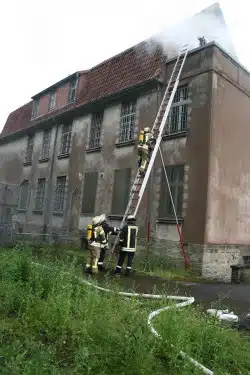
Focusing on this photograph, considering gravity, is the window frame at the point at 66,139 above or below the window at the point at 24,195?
above

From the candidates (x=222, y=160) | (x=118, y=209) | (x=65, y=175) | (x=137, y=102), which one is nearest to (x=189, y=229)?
(x=222, y=160)

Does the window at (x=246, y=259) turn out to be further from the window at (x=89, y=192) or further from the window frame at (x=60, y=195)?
the window frame at (x=60, y=195)

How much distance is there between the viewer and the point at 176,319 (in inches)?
166

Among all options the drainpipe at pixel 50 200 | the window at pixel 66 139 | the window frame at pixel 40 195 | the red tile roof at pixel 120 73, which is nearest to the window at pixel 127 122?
the red tile roof at pixel 120 73

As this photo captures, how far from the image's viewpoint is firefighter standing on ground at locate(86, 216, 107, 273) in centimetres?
943

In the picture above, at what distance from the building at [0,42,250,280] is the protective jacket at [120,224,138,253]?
2.57 metres

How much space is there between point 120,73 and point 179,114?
4386 millimetres

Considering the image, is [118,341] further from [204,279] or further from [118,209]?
[118,209]

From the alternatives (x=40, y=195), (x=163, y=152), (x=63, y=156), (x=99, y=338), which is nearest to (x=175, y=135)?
(x=163, y=152)

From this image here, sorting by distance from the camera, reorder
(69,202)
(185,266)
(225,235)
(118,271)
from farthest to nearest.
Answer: (69,202) < (225,235) < (185,266) < (118,271)

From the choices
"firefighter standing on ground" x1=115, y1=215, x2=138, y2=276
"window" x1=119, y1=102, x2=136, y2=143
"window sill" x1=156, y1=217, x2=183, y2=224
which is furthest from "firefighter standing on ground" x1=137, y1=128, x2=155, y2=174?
"window" x1=119, y1=102, x2=136, y2=143

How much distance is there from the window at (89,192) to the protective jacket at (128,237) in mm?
6086

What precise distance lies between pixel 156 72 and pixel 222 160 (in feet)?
14.1

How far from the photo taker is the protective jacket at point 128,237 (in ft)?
30.6
